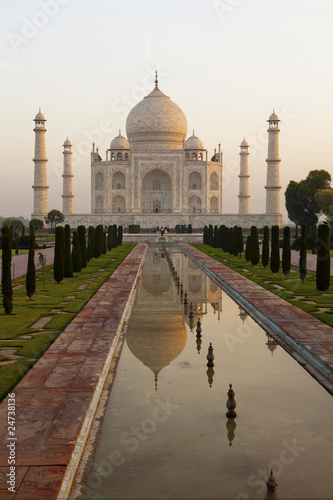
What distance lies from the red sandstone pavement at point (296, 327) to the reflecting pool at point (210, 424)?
0.23 metres

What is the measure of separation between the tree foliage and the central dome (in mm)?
18727

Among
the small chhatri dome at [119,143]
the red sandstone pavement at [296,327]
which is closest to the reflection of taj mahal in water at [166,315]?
the red sandstone pavement at [296,327]

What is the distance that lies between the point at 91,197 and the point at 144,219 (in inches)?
356

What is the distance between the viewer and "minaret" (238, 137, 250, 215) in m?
55.6

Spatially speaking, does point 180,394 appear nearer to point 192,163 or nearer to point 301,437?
point 301,437

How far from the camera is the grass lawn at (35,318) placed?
22.7ft

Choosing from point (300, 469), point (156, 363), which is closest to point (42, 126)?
point (156, 363)

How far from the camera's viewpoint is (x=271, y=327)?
9477mm

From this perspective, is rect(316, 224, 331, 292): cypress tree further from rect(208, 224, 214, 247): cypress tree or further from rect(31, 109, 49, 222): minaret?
rect(31, 109, 49, 222): minaret

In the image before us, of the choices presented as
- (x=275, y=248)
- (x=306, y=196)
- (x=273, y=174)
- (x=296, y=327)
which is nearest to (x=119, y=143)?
(x=273, y=174)

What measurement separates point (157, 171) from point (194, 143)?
4.79 m

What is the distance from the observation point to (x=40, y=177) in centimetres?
5131

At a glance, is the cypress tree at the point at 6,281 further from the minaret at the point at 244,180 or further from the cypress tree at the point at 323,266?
the minaret at the point at 244,180

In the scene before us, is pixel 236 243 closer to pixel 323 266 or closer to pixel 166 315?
pixel 323 266
